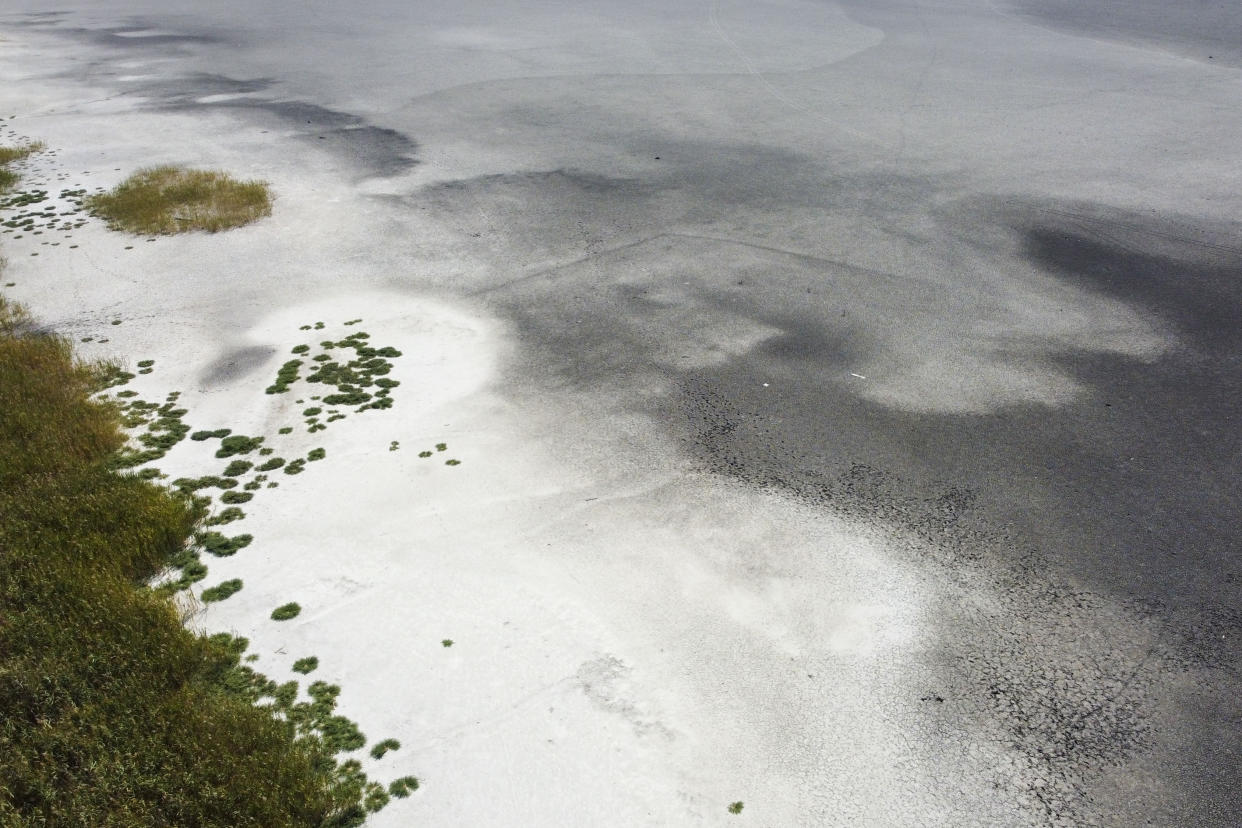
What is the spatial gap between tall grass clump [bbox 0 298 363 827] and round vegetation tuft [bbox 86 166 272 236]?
675cm

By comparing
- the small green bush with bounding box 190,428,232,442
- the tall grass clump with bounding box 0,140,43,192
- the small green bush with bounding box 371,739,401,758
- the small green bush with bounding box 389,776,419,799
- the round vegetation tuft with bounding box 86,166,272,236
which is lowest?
the small green bush with bounding box 389,776,419,799

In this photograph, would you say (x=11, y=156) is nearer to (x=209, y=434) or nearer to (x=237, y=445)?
(x=209, y=434)

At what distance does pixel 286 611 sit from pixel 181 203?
10882 millimetres

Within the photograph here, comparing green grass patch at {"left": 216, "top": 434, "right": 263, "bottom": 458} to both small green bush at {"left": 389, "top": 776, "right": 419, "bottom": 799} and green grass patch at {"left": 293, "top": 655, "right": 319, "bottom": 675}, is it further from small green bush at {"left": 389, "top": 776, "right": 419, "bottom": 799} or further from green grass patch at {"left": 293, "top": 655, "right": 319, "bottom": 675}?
small green bush at {"left": 389, "top": 776, "right": 419, "bottom": 799}

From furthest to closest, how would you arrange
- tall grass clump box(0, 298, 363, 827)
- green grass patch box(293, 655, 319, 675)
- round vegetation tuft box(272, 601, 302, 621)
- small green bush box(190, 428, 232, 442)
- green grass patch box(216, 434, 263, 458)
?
1. small green bush box(190, 428, 232, 442)
2. green grass patch box(216, 434, 263, 458)
3. round vegetation tuft box(272, 601, 302, 621)
4. green grass patch box(293, 655, 319, 675)
5. tall grass clump box(0, 298, 363, 827)

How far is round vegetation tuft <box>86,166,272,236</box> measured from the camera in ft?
47.8

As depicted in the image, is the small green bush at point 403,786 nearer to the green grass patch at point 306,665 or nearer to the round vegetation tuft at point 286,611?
the green grass patch at point 306,665

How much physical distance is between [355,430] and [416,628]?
9.95 ft

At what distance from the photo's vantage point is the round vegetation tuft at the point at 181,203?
14.6 metres

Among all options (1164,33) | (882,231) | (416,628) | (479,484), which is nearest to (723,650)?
(416,628)

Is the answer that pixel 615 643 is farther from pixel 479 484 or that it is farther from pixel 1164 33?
pixel 1164 33

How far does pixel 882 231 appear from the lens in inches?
551

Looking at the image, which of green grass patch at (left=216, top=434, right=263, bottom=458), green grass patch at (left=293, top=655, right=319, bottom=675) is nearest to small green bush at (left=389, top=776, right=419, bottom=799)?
green grass patch at (left=293, top=655, right=319, bottom=675)

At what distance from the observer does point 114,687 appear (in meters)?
6.14
